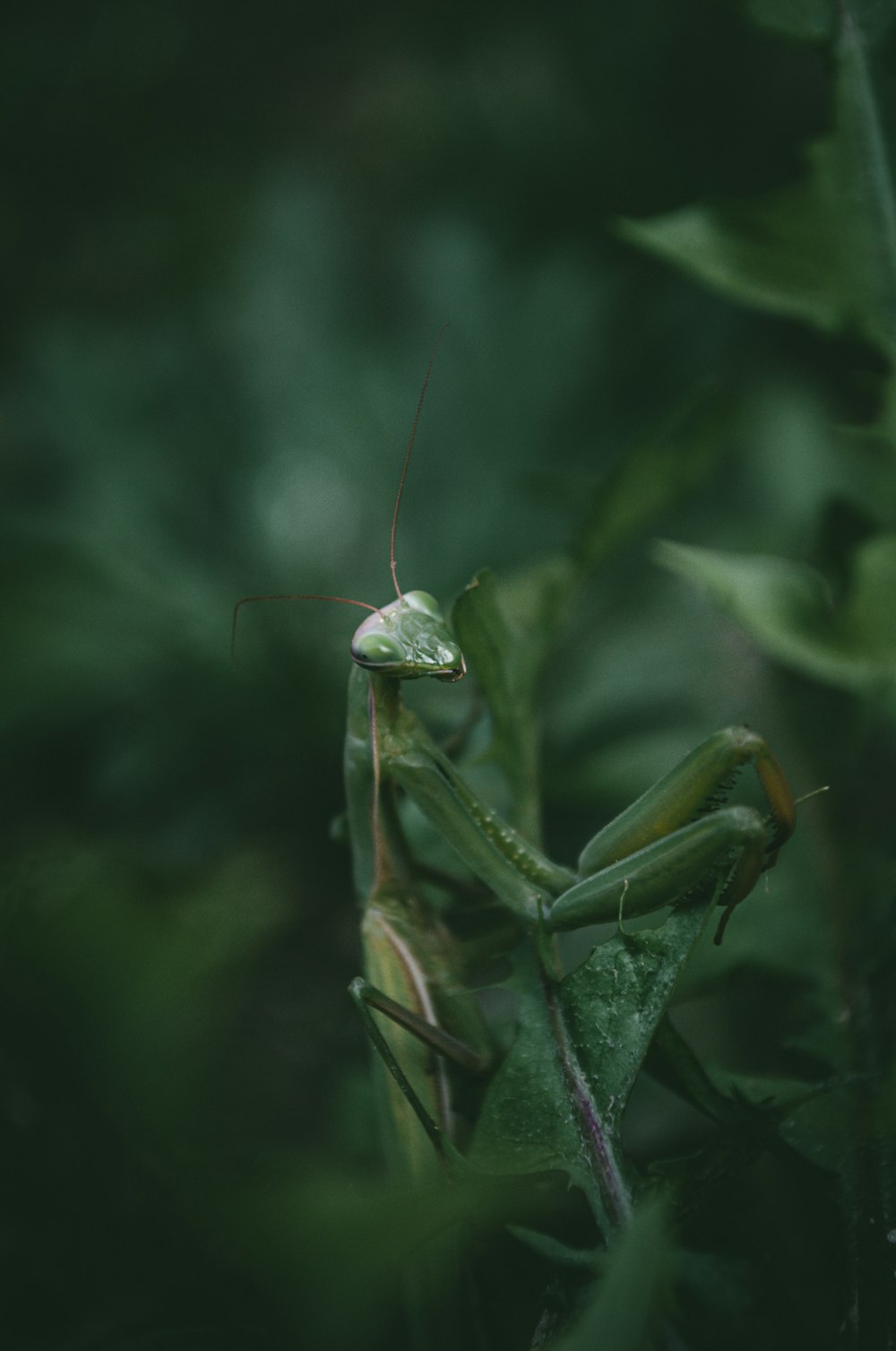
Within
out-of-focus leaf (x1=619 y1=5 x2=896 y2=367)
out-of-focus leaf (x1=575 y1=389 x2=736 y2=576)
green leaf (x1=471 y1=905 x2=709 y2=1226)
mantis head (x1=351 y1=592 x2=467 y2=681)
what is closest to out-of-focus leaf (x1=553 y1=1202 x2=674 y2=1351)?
green leaf (x1=471 y1=905 x2=709 y2=1226)

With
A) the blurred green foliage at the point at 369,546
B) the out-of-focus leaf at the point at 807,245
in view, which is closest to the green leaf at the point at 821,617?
the blurred green foliage at the point at 369,546

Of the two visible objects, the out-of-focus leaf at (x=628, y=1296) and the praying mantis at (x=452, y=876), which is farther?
the praying mantis at (x=452, y=876)

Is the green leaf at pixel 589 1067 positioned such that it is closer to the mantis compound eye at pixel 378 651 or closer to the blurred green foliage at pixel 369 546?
the blurred green foliage at pixel 369 546

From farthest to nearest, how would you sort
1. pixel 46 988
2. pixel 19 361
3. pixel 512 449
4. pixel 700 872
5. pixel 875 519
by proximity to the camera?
pixel 19 361, pixel 512 449, pixel 875 519, pixel 700 872, pixel 46 988

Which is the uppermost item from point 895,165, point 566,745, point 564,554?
point 895,165

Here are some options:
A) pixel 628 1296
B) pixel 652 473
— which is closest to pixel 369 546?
pixel 652 473

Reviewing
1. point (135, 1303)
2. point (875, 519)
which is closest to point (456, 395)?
point (875, 519)

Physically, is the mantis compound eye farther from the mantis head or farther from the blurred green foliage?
the blurred green foliage

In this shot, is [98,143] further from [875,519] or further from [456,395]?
[875,519]
